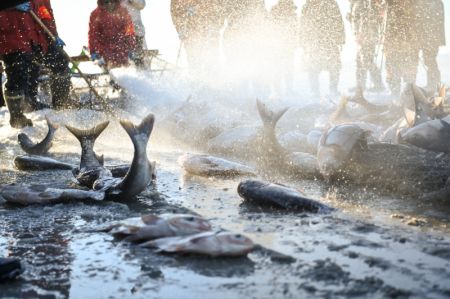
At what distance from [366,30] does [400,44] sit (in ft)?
3.97

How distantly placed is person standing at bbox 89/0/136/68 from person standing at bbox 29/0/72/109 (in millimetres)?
2431

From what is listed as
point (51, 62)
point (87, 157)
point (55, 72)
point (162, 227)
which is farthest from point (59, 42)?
point (162, 227)

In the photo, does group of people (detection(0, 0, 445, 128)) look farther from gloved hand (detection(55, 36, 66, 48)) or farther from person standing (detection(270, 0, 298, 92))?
gloved hand (detection(55, 36, 66, 48))

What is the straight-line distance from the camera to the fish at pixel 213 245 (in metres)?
2.45

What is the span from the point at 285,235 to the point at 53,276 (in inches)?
52.5

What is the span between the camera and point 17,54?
365 inches

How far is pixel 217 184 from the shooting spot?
4.61 metres

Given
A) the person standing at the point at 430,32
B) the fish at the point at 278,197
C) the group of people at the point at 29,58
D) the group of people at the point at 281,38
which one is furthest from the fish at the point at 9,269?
the person standing at the point at 430,32

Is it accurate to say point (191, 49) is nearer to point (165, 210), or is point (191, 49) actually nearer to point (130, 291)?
point (165, 210)

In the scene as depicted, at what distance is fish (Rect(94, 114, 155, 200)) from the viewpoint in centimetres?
371

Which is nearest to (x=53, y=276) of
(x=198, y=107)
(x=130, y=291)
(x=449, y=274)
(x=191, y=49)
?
(x=130, y=291)

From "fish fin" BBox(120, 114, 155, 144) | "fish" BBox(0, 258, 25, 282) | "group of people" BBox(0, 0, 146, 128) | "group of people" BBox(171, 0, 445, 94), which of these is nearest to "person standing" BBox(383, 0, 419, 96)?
"group of people" BBox(171, 0, 445, 94)

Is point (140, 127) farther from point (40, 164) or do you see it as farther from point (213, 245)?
point (40, 164)

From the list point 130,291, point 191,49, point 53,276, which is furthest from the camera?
point 191,49
